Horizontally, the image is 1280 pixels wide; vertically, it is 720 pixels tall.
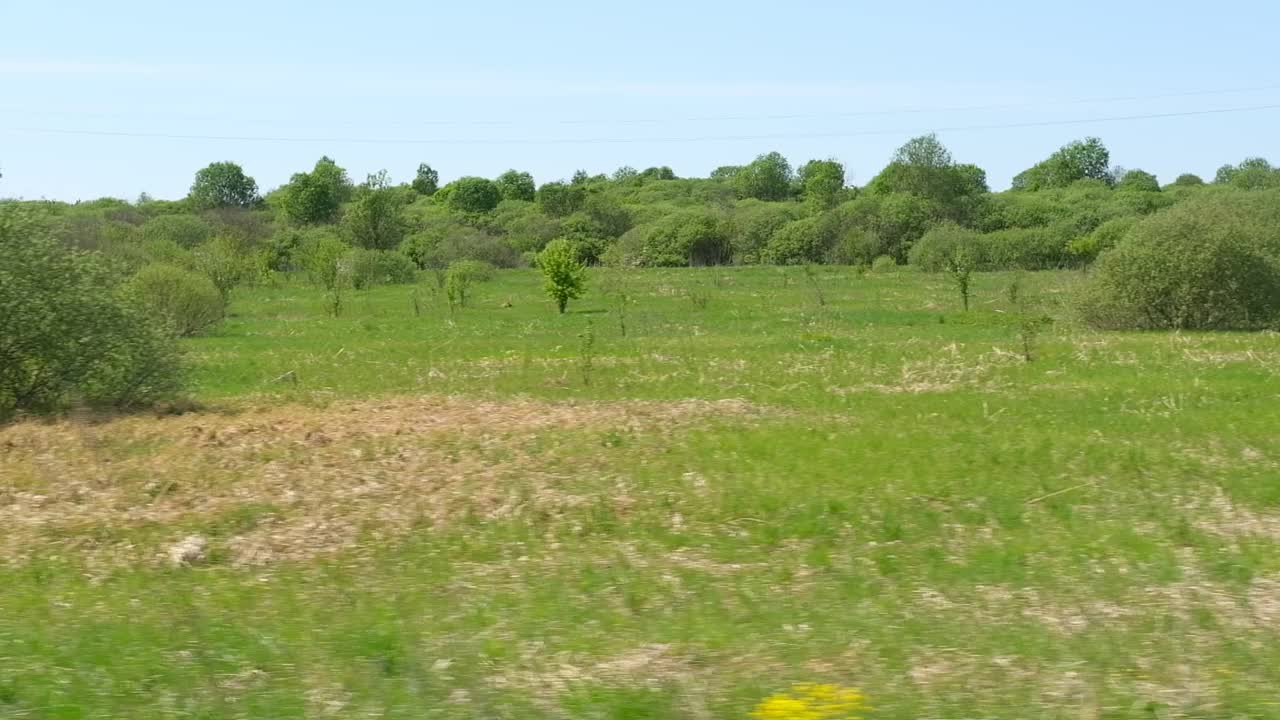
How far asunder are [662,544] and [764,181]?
428 ft

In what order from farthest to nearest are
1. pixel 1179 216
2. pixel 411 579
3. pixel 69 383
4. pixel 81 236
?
1. pixel 81 236
2. pixel 1179 216
3. pixel 69 383
4. pixel 411 579

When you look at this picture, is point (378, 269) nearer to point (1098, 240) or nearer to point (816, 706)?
point (1098, 240)

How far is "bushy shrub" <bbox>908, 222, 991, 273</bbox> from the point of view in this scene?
67.5 metres

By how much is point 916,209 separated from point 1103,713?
83.7 meters

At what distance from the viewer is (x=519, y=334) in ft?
116

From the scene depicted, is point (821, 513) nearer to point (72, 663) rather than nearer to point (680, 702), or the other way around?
point (680, 702)

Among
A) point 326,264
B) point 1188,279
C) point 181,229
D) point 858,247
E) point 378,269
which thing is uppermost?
point 181,229

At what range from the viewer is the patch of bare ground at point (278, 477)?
485 inches

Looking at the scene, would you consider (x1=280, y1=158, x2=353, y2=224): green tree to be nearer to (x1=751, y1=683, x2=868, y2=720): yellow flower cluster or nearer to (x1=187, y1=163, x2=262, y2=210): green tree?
(x1=187, y1=163, x2=262, y2=210): green tree

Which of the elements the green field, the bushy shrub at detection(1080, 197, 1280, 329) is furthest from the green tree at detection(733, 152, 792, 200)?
the green field

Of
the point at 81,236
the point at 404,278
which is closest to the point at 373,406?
the point at 81,236

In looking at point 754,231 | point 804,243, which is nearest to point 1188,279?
point 804,243

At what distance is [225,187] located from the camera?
126m

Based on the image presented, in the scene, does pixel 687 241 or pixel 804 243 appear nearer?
pixel 804 243
